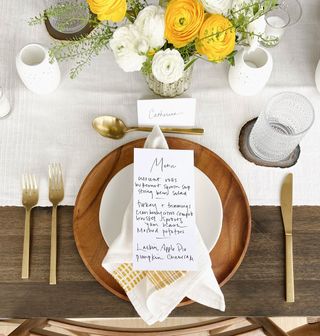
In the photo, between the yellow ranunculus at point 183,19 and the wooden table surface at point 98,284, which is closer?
the yellow ranunculus at point 183,19

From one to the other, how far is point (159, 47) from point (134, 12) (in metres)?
0.09

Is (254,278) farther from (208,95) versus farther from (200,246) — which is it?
(208,95)

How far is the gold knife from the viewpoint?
32.6 inches

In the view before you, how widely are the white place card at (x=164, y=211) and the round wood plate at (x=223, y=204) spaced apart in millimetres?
80

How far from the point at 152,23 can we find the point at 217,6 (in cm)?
10

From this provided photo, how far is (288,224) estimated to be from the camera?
2.83 ft

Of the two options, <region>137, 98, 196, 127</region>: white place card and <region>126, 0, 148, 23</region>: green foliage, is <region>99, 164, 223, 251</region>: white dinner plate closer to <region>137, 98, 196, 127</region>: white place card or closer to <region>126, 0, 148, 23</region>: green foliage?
<region>137, 98, 196, 127</region>: white place card

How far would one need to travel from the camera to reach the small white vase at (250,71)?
884mm

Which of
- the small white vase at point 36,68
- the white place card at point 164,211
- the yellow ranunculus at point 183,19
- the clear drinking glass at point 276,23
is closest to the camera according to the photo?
the yellow ranunculus at point 183,19

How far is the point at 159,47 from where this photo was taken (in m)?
0.73

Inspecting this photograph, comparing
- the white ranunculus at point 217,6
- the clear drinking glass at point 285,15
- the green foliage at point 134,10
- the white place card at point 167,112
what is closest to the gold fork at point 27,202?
the white place card at point 167,112

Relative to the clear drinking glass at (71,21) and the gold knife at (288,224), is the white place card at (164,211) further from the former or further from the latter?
the clear drinking glass at (71,21)

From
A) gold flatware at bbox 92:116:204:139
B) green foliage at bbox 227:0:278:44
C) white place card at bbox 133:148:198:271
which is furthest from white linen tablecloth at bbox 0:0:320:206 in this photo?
green foliage at bbox 227:0:278:44

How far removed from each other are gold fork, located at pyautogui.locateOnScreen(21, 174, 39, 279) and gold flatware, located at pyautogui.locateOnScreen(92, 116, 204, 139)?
0.16 meters
